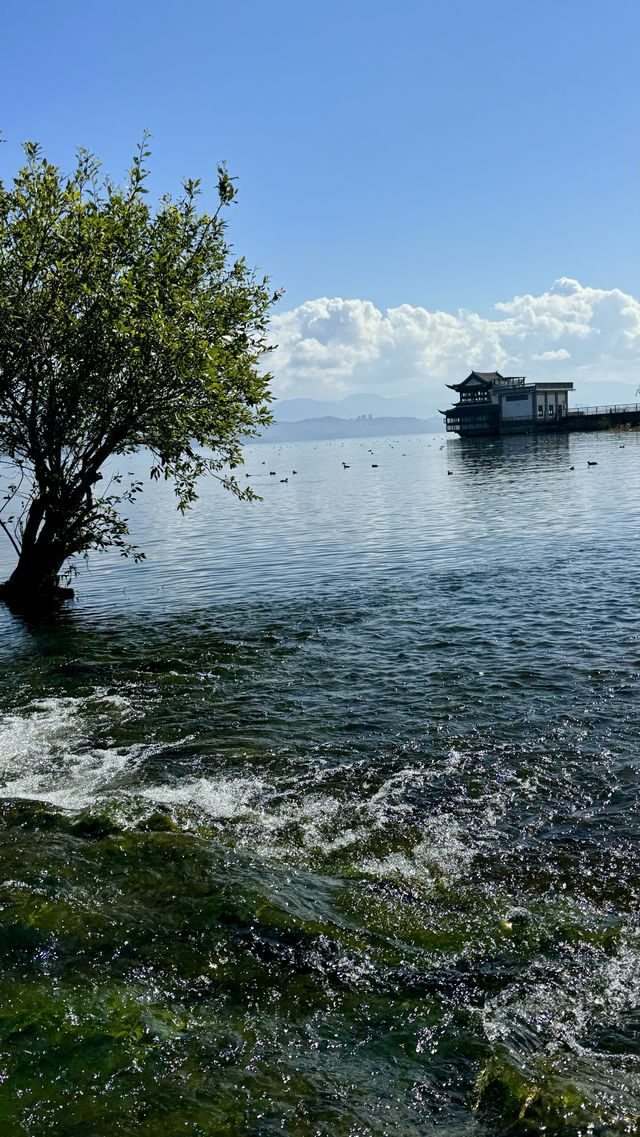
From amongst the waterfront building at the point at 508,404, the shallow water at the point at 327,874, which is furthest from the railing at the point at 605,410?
the shallow water at the point at 327,874

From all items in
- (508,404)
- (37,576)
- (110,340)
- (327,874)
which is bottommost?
(327,874)

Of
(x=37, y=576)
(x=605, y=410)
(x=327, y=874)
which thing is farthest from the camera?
(x=605, y=410)

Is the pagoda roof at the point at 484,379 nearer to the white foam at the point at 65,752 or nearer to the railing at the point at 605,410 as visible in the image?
Result: the railing at the point at 605,410

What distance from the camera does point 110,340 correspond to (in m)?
23.3

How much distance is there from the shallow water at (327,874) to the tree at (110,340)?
7.54m

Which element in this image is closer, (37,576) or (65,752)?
(65,752)

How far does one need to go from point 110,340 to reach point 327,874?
19859mm

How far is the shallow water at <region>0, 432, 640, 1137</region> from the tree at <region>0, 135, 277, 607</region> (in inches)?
297

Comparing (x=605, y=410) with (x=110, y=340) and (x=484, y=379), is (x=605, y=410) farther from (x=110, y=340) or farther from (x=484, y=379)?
(x=110, y=340)

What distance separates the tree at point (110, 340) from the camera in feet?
74.4

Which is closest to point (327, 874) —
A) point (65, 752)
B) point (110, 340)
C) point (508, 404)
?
point (65, 752)

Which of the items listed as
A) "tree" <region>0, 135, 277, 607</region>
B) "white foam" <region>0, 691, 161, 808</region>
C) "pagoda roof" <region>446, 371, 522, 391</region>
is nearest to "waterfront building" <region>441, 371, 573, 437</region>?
"pagoda roof" <region>446, 371, 522, 391</region>

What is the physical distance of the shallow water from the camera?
5730 millimetres

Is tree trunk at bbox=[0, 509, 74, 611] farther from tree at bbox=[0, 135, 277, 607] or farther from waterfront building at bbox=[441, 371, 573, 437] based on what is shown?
waterfront building at bbox=[441, 371, 573, 437]
